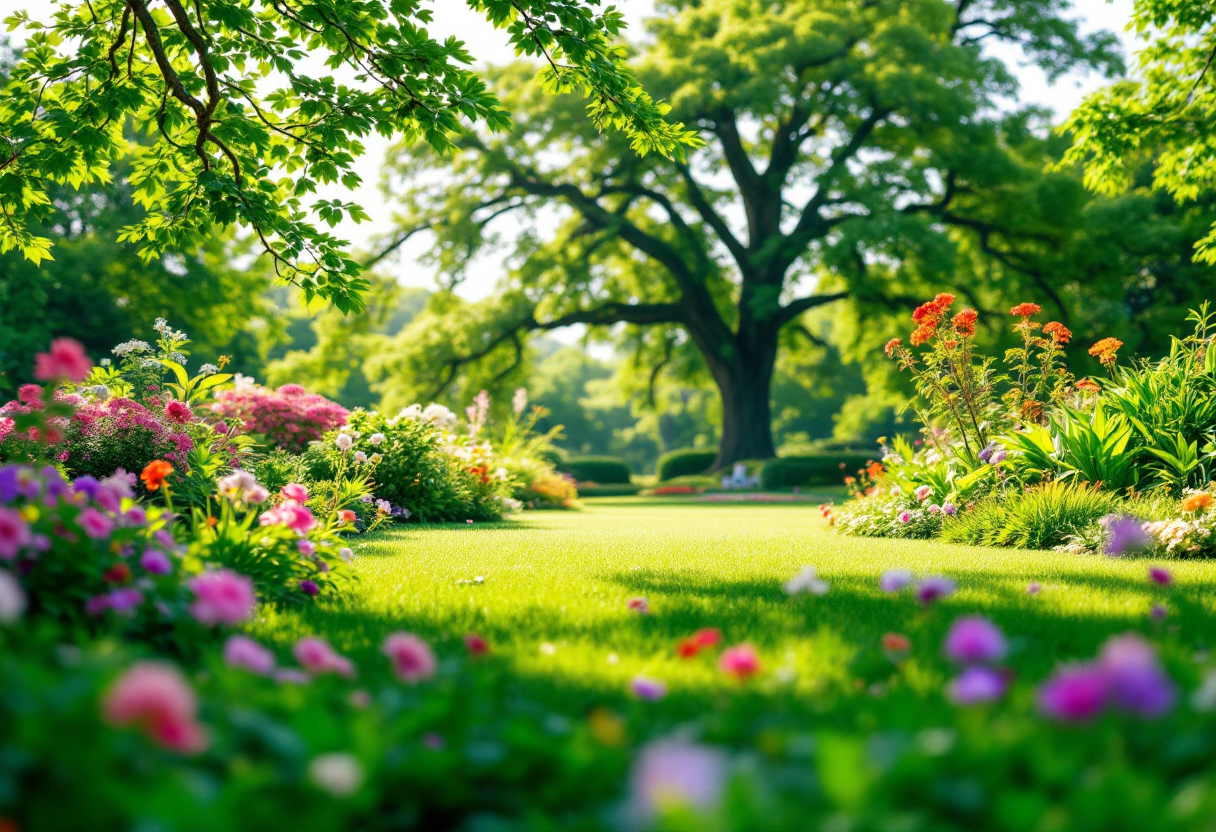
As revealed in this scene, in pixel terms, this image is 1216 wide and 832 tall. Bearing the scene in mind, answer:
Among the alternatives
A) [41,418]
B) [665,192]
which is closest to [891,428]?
[665,192]

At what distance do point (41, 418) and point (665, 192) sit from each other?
85.0 ft

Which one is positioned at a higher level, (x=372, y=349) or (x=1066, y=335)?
(x=372, y=349)

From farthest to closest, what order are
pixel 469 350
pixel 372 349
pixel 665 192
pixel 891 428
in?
pixel 891 428 < pixel 665 192 < pixel 372 349 < pixel 469 350

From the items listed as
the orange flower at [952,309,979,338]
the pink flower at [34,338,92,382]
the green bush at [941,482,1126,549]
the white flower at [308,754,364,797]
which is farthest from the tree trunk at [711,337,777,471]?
the white flower at [308,754,364,797]

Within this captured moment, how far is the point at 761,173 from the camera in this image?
24.9 m

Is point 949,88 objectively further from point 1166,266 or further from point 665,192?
point 1166,266

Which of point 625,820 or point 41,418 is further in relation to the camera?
point 41,418

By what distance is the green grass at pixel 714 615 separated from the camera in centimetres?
210

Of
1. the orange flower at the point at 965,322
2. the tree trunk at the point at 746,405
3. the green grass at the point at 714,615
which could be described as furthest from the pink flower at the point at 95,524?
the tree trunk at the point at 746,405

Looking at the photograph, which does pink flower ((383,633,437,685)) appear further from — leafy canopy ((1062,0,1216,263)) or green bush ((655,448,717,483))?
green bush ((655,448,717,483))

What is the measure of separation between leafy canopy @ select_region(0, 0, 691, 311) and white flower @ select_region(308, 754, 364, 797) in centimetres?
456

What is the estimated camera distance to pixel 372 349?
24.5 meters

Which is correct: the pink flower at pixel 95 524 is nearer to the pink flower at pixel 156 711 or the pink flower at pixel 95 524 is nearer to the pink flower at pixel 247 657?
the pink flower at pixel 247 657

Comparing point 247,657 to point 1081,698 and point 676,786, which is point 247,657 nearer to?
point 676,786
